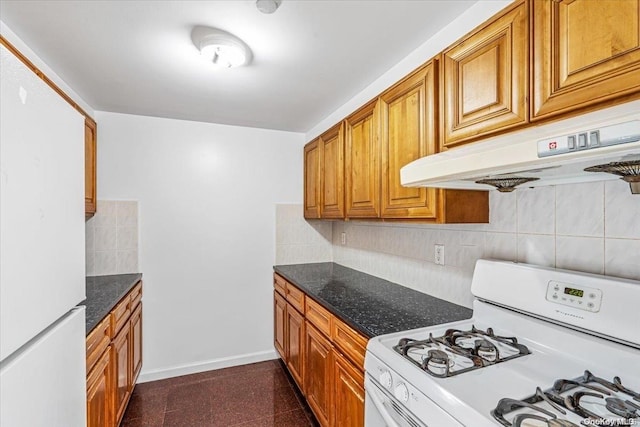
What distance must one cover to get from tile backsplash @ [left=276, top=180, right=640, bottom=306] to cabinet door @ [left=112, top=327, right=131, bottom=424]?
6.02 feet

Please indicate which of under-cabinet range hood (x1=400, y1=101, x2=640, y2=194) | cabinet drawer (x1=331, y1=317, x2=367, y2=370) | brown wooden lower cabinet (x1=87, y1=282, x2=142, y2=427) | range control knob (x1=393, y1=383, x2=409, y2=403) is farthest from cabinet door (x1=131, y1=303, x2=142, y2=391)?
under-cabinet range hood (x1=400, y1=101, x2=640, y2=194)

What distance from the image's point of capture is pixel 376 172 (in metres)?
1.83

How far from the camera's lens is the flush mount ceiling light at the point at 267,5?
1.27 metres

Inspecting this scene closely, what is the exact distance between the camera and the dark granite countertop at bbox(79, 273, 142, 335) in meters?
1.58

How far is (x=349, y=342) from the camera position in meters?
1.56

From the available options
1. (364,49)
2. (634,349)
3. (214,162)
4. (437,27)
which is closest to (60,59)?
(214,162)

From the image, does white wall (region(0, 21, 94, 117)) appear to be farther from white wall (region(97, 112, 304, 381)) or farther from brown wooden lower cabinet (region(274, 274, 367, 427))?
brown wooden lower cabinet (region(274, 274, 367, 427))

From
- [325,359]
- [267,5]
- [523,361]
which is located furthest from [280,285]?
[267,5]

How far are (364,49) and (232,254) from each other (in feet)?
6.88

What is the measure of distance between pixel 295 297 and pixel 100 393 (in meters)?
1.29

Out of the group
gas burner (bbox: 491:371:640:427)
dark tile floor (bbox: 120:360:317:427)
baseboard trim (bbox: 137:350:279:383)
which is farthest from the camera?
baseboard trim (bbox: 137:350:279:383)

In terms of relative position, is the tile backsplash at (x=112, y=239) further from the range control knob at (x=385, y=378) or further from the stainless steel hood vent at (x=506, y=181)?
the stainless steel hood vent at (x=506, y=181)

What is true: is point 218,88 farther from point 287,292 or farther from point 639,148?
point 639,148

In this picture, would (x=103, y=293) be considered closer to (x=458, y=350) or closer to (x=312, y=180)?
(x=312, y=180)
